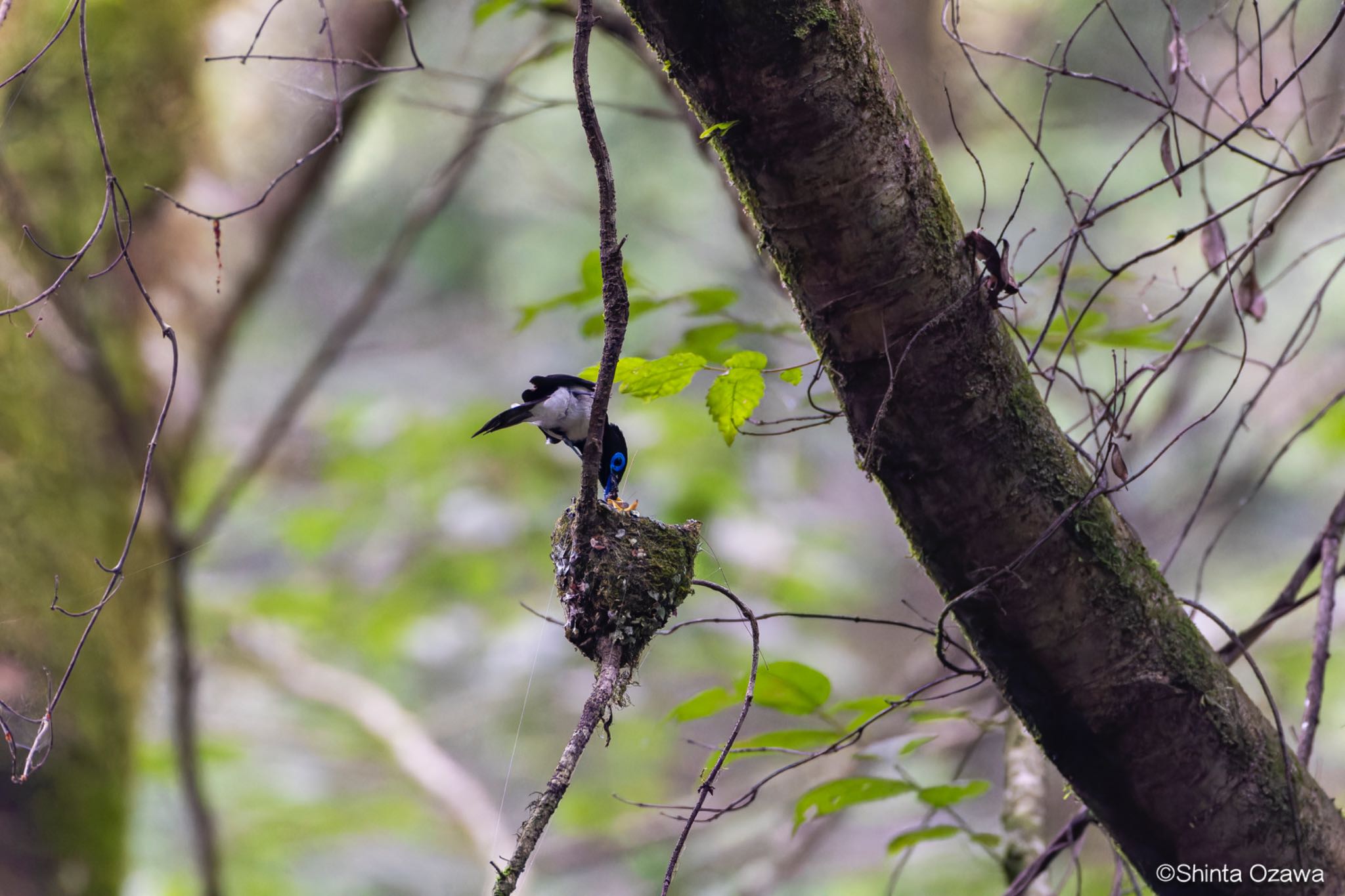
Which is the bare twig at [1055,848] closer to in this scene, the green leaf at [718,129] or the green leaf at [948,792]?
the green leaf at [948,792]

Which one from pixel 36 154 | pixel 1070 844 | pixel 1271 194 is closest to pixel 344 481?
pixel 36 154

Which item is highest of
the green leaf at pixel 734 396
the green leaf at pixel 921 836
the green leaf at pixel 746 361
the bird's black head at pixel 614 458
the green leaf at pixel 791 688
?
the bird's black head at pixel 614 458

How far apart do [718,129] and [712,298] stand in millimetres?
918

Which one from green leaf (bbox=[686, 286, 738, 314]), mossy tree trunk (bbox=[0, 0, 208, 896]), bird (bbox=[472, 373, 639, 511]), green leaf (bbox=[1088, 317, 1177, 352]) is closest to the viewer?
green leaf (bbox=[1088, 317, 1177, 352])

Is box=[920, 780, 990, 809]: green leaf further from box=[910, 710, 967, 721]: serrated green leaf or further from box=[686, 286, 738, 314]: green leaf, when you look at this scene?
box=[686, 286, 738, 314]: green leaf

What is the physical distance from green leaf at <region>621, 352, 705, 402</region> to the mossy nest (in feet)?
0.81

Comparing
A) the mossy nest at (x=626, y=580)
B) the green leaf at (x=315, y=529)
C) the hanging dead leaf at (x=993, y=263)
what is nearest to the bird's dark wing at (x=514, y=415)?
the mossy nest at (x=626, y=580)

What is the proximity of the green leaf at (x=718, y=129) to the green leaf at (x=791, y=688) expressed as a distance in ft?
3.33

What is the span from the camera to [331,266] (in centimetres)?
901

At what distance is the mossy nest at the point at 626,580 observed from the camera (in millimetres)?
1740

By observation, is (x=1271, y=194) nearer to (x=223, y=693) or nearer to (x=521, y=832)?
(x=521, y=832)

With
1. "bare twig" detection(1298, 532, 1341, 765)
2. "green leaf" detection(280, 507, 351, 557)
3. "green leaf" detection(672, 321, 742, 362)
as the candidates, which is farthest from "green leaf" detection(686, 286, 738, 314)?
"green leaf" detection(280, 507, 351, 557)

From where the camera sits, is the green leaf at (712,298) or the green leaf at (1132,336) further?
the green leaf at (712,298)

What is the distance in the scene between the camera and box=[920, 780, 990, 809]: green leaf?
6.74 ft
